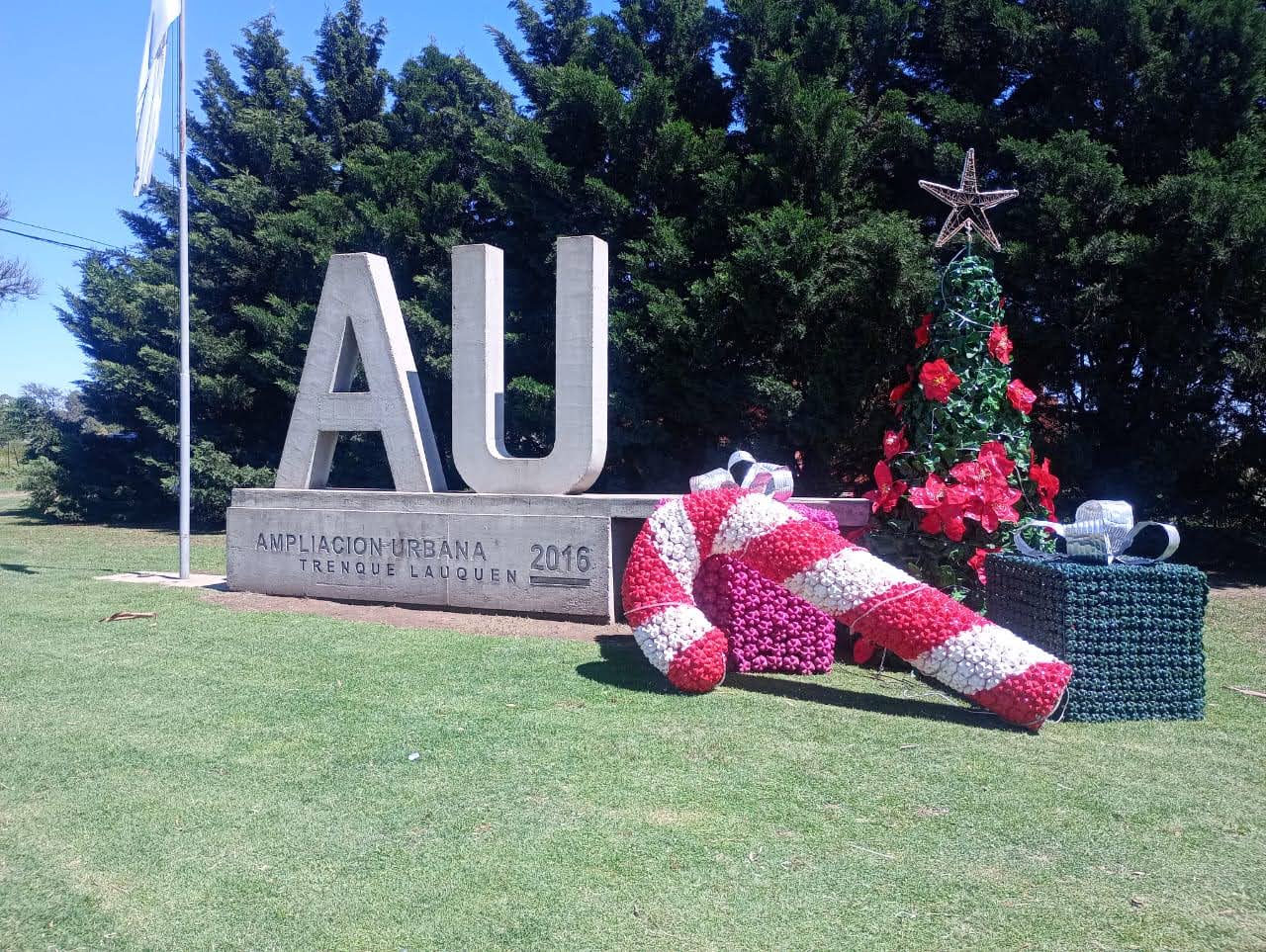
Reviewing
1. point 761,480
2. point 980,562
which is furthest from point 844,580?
point 980,562

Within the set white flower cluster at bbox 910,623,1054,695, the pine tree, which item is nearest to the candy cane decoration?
white flower cluster at bbox 910,623,1054,695

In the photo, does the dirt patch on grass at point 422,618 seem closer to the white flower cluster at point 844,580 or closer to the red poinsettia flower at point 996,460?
the white flower cluster at point 844,580

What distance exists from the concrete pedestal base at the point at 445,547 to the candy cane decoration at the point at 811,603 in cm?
143

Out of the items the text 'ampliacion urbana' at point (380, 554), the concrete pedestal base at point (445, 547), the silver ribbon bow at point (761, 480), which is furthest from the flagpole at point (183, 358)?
the silver ribbon bow at point (761, 480)

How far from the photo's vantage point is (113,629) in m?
7.83

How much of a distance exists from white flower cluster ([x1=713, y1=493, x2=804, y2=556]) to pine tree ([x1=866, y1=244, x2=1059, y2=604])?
3.63 ft

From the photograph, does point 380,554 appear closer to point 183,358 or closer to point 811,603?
point 183,358

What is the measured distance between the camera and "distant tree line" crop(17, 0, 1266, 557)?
11.0 meters

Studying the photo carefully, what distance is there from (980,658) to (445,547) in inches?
192

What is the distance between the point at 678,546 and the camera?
6207mm

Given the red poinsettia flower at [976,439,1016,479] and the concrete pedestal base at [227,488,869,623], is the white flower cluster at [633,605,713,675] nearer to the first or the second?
the concrete pedestal base at [227,488,869,623]

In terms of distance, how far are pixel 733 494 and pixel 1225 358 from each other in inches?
291

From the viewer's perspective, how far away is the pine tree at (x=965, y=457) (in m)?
6.65

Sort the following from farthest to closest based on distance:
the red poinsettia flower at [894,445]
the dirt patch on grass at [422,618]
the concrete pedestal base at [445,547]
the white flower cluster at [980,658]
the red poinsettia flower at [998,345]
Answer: the concrete pedestal base at [445,547], the dirt patch on grass at [422,618], the red poinsettia flower at [894,445], the red poinsettia flower at [998,345], the white flower cluster at [980,658]
